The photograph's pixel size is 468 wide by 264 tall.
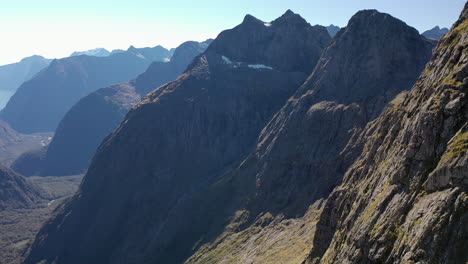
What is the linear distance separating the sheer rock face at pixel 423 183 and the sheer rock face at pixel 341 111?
316ft

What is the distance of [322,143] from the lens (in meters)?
178

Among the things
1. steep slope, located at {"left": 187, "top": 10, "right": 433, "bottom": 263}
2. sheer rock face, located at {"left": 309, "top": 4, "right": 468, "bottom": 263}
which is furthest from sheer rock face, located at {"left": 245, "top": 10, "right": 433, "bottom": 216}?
sheer rock face, located at {"left": 309, "top": 4, "right": 468, "bottom": 263}

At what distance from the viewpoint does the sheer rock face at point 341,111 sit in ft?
550

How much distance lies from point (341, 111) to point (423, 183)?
136m

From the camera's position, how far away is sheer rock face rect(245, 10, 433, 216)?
167500mm

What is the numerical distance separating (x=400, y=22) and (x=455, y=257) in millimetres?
175837

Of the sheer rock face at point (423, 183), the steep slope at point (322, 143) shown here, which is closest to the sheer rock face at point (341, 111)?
the steep slope at point (322, 143)

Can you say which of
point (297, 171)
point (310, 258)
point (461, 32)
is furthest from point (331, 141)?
point (461, 32)

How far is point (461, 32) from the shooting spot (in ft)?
181

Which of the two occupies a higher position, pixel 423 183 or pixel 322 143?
pixel 423 183

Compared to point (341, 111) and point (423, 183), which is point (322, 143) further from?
point (423, 183)

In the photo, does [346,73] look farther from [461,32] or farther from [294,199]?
[461,32]

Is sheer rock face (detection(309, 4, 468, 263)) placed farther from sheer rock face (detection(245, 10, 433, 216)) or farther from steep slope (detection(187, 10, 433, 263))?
sheer rock face (detection(245, 10, 433, 216))

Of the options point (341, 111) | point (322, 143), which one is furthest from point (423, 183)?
point (341, 111)
